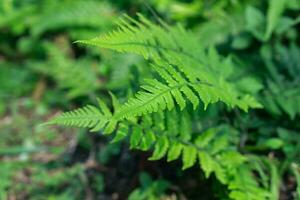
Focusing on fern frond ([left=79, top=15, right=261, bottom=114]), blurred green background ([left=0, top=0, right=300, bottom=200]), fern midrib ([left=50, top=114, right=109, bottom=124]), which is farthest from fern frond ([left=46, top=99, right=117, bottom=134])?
blurred green background ([left=0, top=0, right=300, bottom=200])

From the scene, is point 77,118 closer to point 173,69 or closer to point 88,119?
point 88,119

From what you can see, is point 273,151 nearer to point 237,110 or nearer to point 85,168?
point 237,110

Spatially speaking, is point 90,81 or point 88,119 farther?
point 90,81

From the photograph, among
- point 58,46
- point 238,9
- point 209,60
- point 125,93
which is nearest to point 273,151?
point 209,60

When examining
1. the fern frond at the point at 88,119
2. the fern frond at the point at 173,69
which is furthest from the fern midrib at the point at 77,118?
the fern frond at the point at 173,69

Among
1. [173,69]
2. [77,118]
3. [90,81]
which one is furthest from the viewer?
[90,81]

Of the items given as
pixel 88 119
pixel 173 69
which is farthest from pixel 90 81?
pixel 173 69

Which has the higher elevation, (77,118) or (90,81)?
(90,81)

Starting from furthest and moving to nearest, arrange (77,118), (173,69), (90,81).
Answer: (90,81) → (77,118) → (173,69)

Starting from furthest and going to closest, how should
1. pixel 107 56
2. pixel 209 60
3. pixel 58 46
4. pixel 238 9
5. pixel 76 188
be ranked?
pixel 58 46 → pixel 107 56 → pixel 238 9 → pixel 76 188 → pixel 209 60
